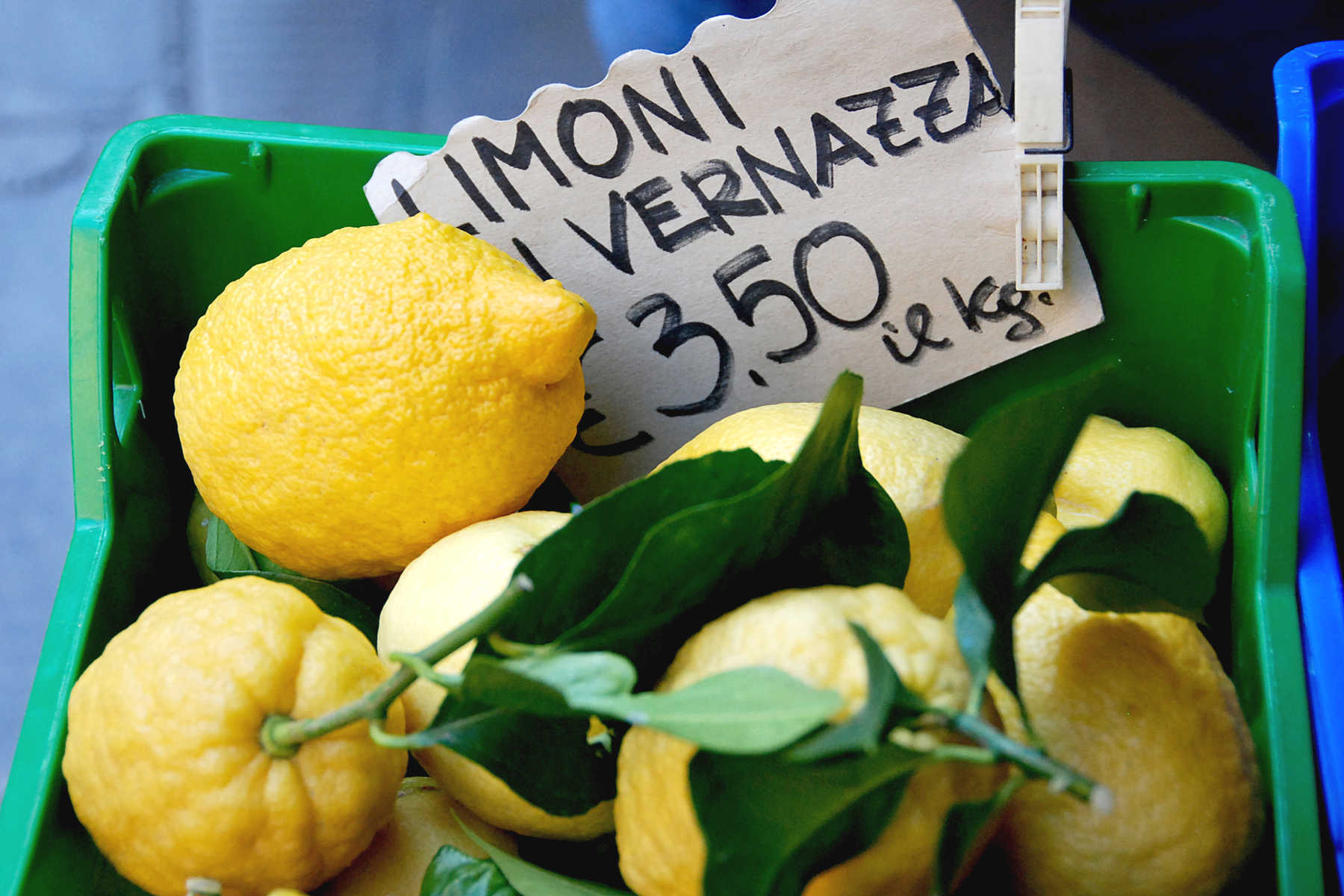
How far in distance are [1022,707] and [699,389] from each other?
311 millimetres

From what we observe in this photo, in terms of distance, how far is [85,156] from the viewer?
3.79 ft

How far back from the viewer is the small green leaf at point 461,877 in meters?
0.36

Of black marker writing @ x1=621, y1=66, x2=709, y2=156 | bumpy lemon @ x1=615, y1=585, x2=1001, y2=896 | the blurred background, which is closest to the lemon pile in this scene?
bumpy lemon @ x1=615, y1=585, x2=1001, y2=896

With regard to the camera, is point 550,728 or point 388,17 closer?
point 550,728

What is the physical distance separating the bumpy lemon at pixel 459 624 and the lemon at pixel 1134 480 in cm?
24

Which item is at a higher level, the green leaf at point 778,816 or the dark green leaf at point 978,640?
the dark green leaf at point 978,640

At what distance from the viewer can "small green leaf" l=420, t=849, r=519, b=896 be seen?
0.36 meters

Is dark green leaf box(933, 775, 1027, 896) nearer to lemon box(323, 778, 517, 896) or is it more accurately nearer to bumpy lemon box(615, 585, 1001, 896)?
bumpy lemon box(615, 585, 1001, 896)

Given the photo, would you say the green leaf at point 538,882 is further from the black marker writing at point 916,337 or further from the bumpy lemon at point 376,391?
the black marker writing at point 916,337

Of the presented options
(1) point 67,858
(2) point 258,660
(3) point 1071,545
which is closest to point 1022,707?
(3) point 1071,545

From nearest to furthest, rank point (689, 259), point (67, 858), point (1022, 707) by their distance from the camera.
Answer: point (1022, 707)
point (67, 858)
point (689, 259)

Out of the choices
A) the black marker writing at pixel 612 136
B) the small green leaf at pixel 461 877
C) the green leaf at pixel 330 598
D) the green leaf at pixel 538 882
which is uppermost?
the black marker writing at pixel 612 136

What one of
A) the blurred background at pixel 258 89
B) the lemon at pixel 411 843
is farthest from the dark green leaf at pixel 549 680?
the blurred background at pixel 258 89

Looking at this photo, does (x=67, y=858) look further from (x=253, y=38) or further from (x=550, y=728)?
(x=253, y=38)
